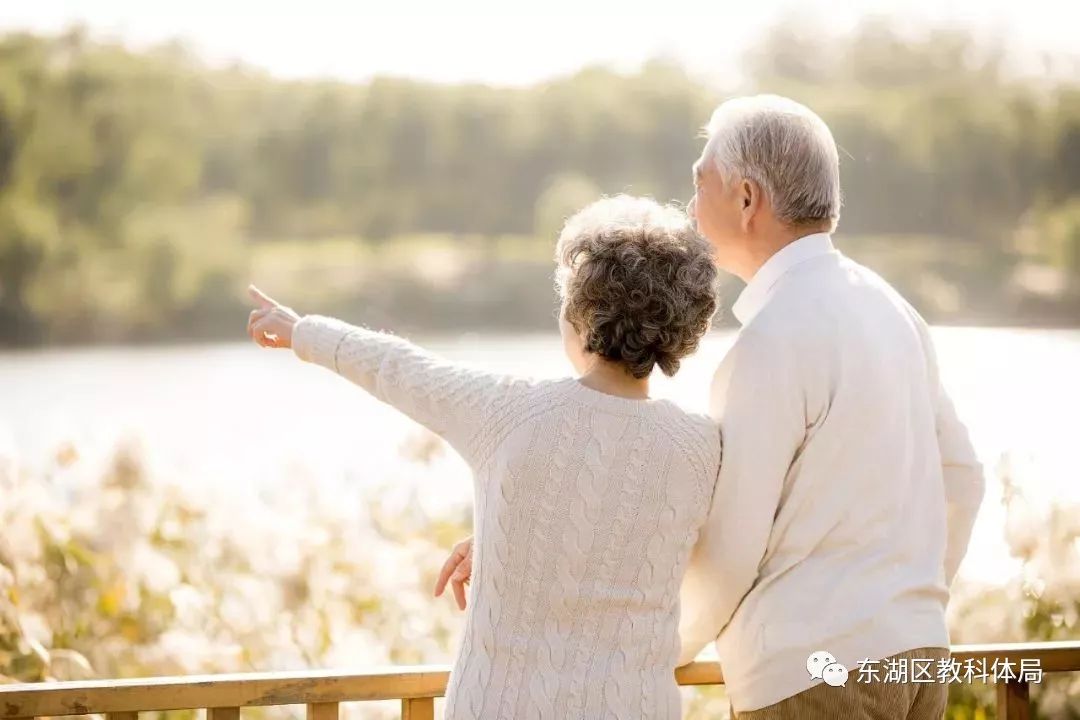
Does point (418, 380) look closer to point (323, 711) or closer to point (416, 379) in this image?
point (416, 379)

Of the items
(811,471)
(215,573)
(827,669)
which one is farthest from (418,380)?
(215,573)

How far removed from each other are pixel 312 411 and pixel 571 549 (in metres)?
1.67

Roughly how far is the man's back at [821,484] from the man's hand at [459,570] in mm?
362

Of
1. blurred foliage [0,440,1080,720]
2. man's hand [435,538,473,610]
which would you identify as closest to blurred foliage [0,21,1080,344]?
blurred foliage [0,440,1080,720]

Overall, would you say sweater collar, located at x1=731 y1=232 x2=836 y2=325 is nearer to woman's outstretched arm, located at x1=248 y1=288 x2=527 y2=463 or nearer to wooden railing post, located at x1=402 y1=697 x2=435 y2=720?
woman's outstretched arm, located at x1=248 y1=288 x2=527 y2=463

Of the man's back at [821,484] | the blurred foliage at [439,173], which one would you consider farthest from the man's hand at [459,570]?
the blurred foliage at [439,173]

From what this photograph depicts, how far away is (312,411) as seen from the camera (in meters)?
2.86

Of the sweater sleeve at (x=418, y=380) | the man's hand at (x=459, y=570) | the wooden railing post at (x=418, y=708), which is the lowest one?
the wooden railing post at (x=418, y=708)

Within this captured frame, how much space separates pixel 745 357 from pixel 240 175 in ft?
5.94

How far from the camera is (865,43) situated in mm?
3068

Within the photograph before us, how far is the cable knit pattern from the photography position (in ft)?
4.32

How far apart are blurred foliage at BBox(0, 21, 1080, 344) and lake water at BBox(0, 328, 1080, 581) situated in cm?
8

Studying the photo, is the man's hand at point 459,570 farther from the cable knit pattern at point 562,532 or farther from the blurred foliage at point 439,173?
the blurred foliage at point 439,173

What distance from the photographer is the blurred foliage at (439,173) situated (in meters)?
2.73
